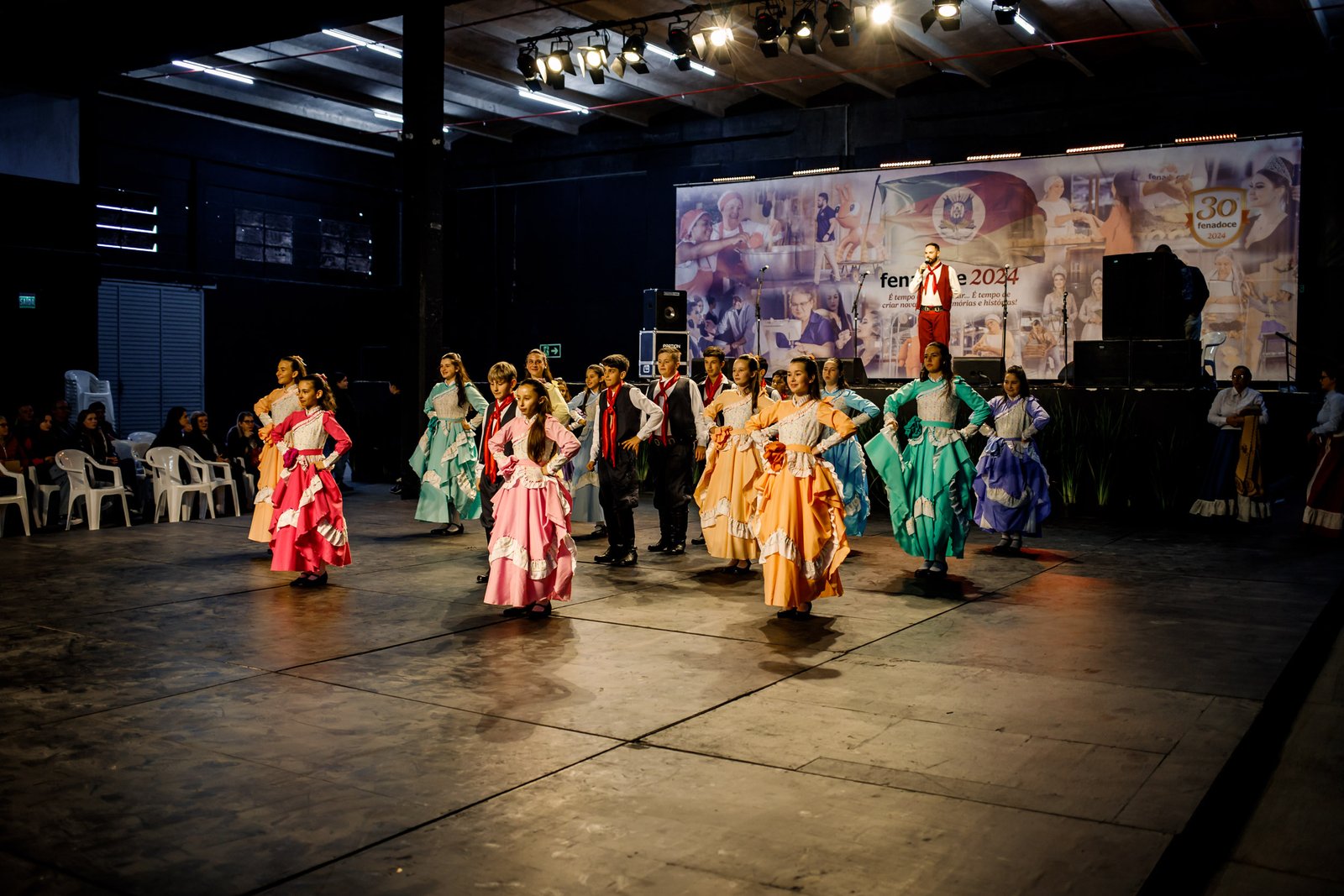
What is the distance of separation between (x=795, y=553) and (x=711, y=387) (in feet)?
10.6

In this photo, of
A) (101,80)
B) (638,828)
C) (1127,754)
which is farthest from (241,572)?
(101,80)

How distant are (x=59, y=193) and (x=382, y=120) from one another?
5.88 metres

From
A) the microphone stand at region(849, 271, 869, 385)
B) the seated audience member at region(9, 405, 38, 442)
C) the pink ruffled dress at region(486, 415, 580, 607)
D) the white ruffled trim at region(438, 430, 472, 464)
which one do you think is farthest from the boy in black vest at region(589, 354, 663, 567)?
the microphone stand at region(849, 271, 869, 385)

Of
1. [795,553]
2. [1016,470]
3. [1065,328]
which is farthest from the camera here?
[1065,328]

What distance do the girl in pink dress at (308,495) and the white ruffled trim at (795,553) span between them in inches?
109

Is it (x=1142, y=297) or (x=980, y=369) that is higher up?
(x=1142, y=297)

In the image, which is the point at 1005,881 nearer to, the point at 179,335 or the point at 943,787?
the point at 943,787

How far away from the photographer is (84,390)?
14.3 meters

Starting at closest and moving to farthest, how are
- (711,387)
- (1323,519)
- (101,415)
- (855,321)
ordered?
(711,387)
(1323,519)
(101,415)
(855,321)

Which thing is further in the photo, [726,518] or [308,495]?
[726,518]

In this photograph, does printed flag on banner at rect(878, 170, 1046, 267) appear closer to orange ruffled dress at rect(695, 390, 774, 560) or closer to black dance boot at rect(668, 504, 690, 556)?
black dance boot at rect(668, 504, 690, 556)

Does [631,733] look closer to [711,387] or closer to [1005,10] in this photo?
[711,387]

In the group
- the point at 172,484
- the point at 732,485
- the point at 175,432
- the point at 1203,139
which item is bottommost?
the point at 172,484

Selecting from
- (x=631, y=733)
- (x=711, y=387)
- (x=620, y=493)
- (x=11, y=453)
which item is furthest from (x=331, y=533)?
(x=11, y=453)
